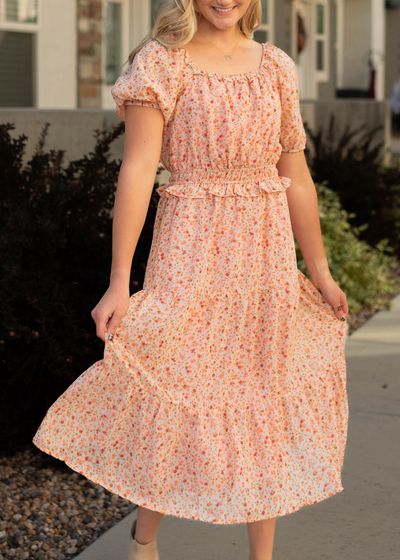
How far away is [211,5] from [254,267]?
73cm

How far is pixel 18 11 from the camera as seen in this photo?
7055 mm

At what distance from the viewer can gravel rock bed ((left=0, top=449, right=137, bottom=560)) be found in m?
2.93

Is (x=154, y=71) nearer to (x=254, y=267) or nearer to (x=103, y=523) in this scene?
(x=254, y=267)

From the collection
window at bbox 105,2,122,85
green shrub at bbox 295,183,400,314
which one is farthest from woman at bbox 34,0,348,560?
window at bbox 105,2,122,85

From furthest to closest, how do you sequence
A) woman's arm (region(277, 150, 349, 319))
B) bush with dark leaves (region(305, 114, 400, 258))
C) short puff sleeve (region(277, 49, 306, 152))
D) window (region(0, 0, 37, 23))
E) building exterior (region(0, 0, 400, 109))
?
bush with dark leaves (region(305, 114, 400, 258)), building exterior (region(0, 0, 400, 109)), window (region(0, 0, 37, 23)), woman's arm (region(277, 150, 349, 319)), short puff sleeve (region(277, 49, 306, 152))

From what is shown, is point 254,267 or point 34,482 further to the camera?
point 34,482

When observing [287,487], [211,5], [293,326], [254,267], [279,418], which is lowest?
[287,487]

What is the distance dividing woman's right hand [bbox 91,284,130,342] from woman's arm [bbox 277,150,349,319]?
637 millimetres

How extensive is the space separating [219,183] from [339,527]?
4.65ft

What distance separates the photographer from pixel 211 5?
7.63 ft

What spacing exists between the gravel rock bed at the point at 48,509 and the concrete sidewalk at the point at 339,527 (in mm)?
101

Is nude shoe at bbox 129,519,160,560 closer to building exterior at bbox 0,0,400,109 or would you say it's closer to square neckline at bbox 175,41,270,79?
square neckline at bbox 175,41,270,79

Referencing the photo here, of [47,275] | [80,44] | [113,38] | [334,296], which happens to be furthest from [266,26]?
[334,296]

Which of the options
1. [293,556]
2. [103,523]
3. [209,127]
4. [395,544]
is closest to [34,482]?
[103,523]
